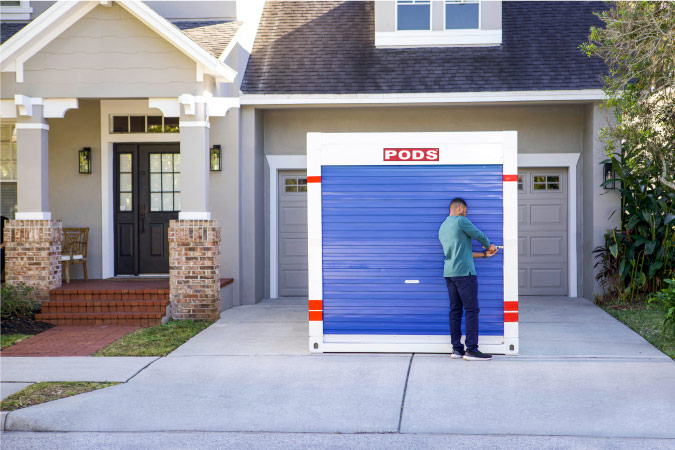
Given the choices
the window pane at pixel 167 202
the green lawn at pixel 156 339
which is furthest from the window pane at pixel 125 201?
the green lawn at pixel 156 339

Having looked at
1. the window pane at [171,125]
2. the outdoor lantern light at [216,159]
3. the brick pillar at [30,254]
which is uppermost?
the window pane at [171,125]

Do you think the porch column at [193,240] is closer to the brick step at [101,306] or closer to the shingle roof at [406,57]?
the brick step at [101,306]

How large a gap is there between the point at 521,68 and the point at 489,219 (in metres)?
5.06

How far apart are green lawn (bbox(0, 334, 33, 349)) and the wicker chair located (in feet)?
7.66

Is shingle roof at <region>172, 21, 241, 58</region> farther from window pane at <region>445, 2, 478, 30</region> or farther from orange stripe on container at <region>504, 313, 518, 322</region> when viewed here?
orange stripe on container at <region>504, 313, 518, 322</region>

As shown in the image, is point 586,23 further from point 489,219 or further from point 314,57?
point 489,219

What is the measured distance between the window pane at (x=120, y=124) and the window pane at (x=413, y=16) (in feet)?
17.0

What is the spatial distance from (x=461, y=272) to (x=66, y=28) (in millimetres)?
6879

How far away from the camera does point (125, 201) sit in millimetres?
13375

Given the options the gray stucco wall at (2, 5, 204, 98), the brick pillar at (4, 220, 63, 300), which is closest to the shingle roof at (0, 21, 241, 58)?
the gray stucco wall at (2, 5, 204, 98)

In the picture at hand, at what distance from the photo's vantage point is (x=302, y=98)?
12.5m

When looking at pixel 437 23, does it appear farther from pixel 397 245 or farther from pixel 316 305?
pixel 316 305

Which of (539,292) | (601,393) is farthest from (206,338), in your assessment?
(539,292)

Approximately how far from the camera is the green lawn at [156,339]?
8.95 m
